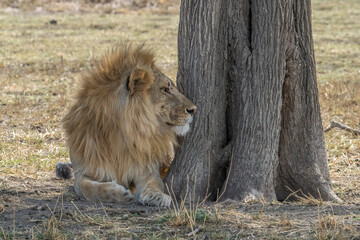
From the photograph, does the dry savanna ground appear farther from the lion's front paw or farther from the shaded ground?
the lion's front paw

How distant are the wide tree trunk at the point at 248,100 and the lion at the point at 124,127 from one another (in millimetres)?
197

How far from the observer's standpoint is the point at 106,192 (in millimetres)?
4586

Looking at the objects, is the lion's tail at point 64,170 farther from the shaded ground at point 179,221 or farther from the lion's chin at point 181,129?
the lion's chin at point 181,129

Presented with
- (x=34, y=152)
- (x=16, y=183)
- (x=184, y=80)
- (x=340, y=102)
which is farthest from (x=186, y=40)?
(x=340, y=102)

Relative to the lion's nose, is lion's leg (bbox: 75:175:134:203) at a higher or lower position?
lower

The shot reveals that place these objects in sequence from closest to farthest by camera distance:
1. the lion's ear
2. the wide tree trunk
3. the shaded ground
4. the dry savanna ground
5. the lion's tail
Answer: the shaded ground, the dry savanna ground, the lion's ear, the wide tree trunk, the lion's tail

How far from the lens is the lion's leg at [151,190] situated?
451cm

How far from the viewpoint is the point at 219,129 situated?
188 inches

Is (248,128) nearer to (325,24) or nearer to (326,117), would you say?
(326,117)

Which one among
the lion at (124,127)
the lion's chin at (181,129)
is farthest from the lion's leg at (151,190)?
the lion's chin at (181,129)

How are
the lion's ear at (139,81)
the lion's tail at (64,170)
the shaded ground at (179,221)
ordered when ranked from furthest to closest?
the lion's tail at (64,170), the lion's ear at (139,81), the shaded ground at (179,221)

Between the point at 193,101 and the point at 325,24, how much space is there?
15622 millimetres

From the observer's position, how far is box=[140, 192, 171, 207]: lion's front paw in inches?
177

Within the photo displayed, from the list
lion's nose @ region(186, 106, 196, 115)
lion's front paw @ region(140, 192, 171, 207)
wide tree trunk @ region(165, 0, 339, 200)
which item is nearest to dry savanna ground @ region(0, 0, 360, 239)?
lion's front paw @ region(140, 192, 171, 207)
